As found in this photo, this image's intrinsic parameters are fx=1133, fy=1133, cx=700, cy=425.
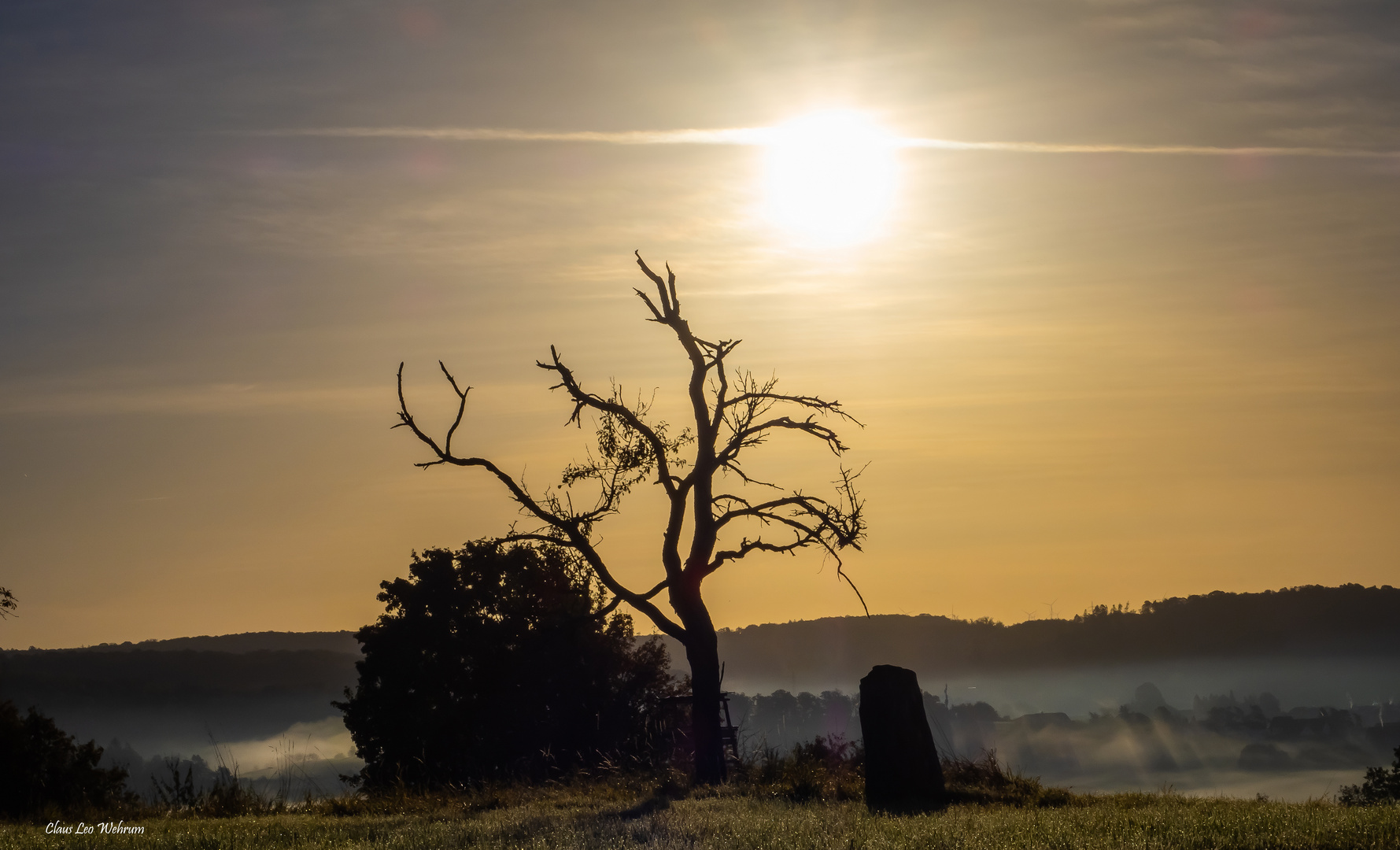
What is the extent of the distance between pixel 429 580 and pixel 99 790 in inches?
678

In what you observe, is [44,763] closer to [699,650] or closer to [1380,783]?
[699,650]

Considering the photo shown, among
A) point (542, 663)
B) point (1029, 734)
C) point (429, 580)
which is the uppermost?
point (429, 580)

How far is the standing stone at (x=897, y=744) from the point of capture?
15070 mm

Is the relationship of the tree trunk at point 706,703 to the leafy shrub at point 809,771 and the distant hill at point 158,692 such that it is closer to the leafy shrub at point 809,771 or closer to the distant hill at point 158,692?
the leafy shrub at point 809,771

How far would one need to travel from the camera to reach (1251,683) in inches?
6427

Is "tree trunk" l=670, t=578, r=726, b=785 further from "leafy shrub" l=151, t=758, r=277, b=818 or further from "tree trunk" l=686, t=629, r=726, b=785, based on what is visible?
"leafy shrub" l=151, t=758, r=277, b=818

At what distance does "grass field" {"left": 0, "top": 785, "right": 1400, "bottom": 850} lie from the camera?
9.57 metres

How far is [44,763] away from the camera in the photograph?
84.5 ft

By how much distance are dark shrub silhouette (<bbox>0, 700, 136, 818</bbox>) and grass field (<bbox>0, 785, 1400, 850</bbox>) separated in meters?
12.0

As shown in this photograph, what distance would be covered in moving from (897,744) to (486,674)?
25303mm

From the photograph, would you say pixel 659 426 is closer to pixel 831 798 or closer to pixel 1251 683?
pixel 831 798

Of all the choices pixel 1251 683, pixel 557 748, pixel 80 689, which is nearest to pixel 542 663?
pixel 557 748

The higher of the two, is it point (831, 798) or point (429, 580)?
point (429, 580)

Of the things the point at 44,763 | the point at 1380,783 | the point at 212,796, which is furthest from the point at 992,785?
the point at 1380,783
